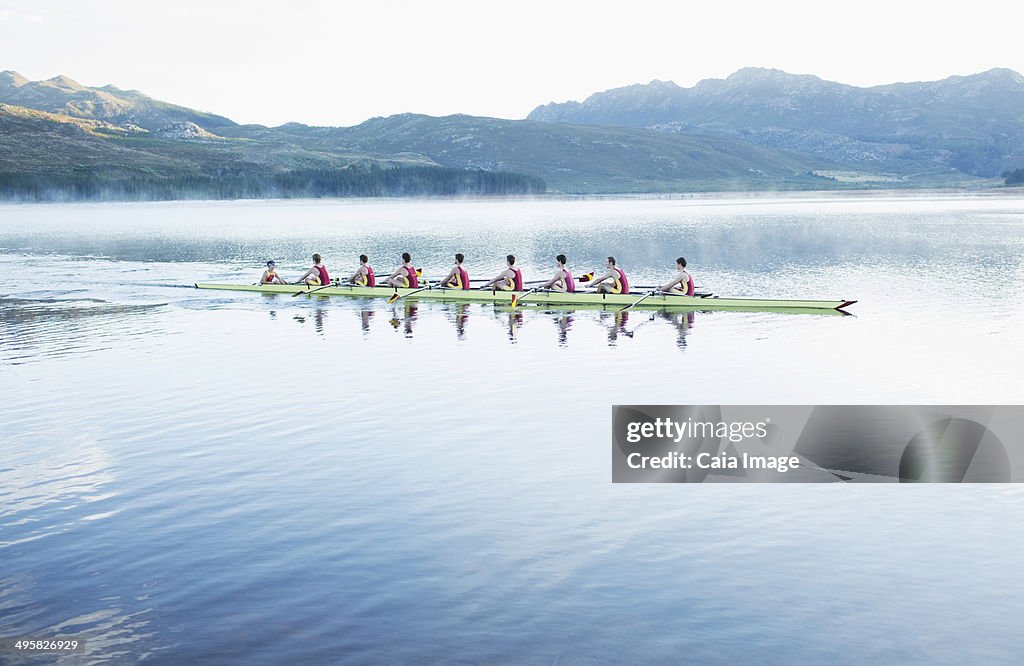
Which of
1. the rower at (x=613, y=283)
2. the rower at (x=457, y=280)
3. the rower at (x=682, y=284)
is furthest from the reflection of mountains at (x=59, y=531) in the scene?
the rower at (x=682, y=284)

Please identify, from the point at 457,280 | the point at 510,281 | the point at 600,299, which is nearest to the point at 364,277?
the point at 457,280

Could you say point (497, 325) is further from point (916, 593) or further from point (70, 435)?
point (916, 593)

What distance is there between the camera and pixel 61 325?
140ft

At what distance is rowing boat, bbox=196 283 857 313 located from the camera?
137ft

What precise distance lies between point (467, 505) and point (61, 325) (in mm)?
31632

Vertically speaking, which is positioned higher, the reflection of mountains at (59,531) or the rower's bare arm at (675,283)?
the rower's bare arm at (675,283)

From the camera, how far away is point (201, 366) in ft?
105

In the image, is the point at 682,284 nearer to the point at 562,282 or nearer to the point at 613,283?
the point at 613,283

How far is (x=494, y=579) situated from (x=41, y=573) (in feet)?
21.8

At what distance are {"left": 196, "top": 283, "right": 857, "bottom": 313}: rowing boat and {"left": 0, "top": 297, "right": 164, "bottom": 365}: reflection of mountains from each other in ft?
33.2

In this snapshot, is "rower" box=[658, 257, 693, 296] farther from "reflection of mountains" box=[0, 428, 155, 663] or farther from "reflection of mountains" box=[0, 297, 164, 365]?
"reflection of mountains" box=[0, 428, 155, 663]

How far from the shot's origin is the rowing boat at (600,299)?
1640 inches

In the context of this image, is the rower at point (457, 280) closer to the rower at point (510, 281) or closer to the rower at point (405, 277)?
the rower at point (510, 281)

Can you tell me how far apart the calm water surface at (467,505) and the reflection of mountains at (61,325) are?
0.30m
